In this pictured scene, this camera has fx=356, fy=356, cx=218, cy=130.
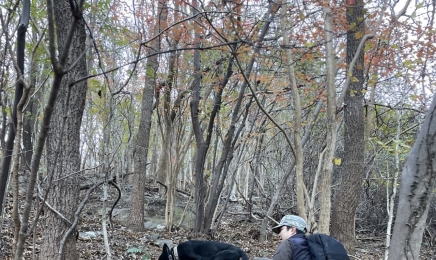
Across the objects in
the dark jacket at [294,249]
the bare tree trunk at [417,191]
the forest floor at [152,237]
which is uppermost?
the bare tree trunk at [417,191]

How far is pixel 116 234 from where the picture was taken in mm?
7699

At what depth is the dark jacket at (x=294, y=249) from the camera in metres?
3.14

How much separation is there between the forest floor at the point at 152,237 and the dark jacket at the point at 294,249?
2.43 meters

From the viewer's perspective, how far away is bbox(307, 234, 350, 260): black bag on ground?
296cm

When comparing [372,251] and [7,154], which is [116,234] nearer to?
[7,154]

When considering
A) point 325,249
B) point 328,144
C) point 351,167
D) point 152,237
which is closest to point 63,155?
point 325,249

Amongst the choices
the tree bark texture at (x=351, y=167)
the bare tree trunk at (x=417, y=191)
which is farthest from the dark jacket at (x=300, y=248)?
the tree bark texture at (x=351, y=167)

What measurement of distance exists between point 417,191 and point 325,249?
0.87 meters

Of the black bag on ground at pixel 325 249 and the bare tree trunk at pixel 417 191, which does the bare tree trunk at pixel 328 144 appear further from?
the bare tree trunk at pixel 417 191

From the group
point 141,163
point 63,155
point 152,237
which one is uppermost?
point 63,155

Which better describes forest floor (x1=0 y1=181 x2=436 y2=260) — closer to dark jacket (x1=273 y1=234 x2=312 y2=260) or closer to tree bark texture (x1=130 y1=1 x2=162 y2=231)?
tree bark texture (x1=130 y1=1 x2=162 y2=231)

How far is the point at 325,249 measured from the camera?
300 centimetres

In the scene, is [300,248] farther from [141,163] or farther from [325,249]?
[141,163]

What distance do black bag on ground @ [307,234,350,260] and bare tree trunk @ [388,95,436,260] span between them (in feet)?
1.32
